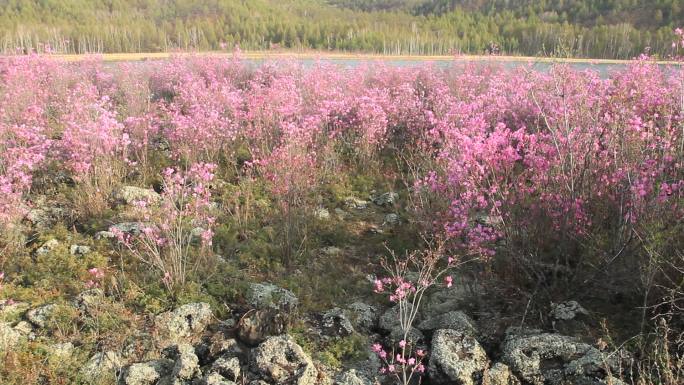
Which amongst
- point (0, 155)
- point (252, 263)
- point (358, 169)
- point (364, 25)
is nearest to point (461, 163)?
point (252, 263)

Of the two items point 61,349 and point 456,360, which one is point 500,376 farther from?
point 61,349

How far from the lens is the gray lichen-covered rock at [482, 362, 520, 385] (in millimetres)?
3492

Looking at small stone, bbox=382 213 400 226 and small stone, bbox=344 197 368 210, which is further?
small stone, bbox=344 197 368 210

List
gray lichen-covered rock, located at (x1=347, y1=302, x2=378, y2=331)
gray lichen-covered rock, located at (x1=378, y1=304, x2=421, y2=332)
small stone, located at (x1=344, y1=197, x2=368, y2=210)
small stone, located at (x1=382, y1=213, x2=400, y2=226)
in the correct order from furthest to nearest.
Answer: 1. small stone, located at (x1=344, y1=197, x2=368, y2=210)
2. small stone, located at (x1=382, y1=213, x2=400, y2=226)
3. gray lichen-covered rock, located at (x1=347, y1=302, x2=378, y2=331)
4. gray lichen-covered rock, located at (x1=378, y1=304, x2=421, y2=332)

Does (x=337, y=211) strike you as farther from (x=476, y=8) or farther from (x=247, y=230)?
(x=476, y=8)

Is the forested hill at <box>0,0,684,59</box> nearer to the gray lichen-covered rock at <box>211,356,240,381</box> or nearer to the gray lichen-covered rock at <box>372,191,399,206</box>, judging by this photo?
the gray lichen-covered rock at <box>372,191,399,206</box>

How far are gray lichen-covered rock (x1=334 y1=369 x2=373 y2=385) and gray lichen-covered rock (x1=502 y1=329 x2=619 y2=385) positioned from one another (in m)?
1.09

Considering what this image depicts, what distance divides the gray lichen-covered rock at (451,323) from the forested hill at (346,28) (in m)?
62.4

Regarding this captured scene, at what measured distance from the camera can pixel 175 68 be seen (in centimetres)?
1475

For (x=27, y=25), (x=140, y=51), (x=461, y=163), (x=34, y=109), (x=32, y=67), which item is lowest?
(x=461, y=163)

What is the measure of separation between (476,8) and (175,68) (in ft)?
413

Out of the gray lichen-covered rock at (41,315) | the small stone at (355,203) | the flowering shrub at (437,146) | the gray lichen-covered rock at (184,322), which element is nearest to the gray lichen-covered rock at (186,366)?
the gray lichen-covered rock at (184,322)

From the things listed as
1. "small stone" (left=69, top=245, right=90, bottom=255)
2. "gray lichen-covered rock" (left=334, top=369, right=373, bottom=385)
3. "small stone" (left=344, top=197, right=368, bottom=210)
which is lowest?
"gray lichen-covered rock" (left=334, top=369, right=373, bottom=385)

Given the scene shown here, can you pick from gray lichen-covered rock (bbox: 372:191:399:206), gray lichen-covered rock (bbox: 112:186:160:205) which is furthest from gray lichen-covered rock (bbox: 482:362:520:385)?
gray lichen-covered rock (bbox: 112:186:160:205)
